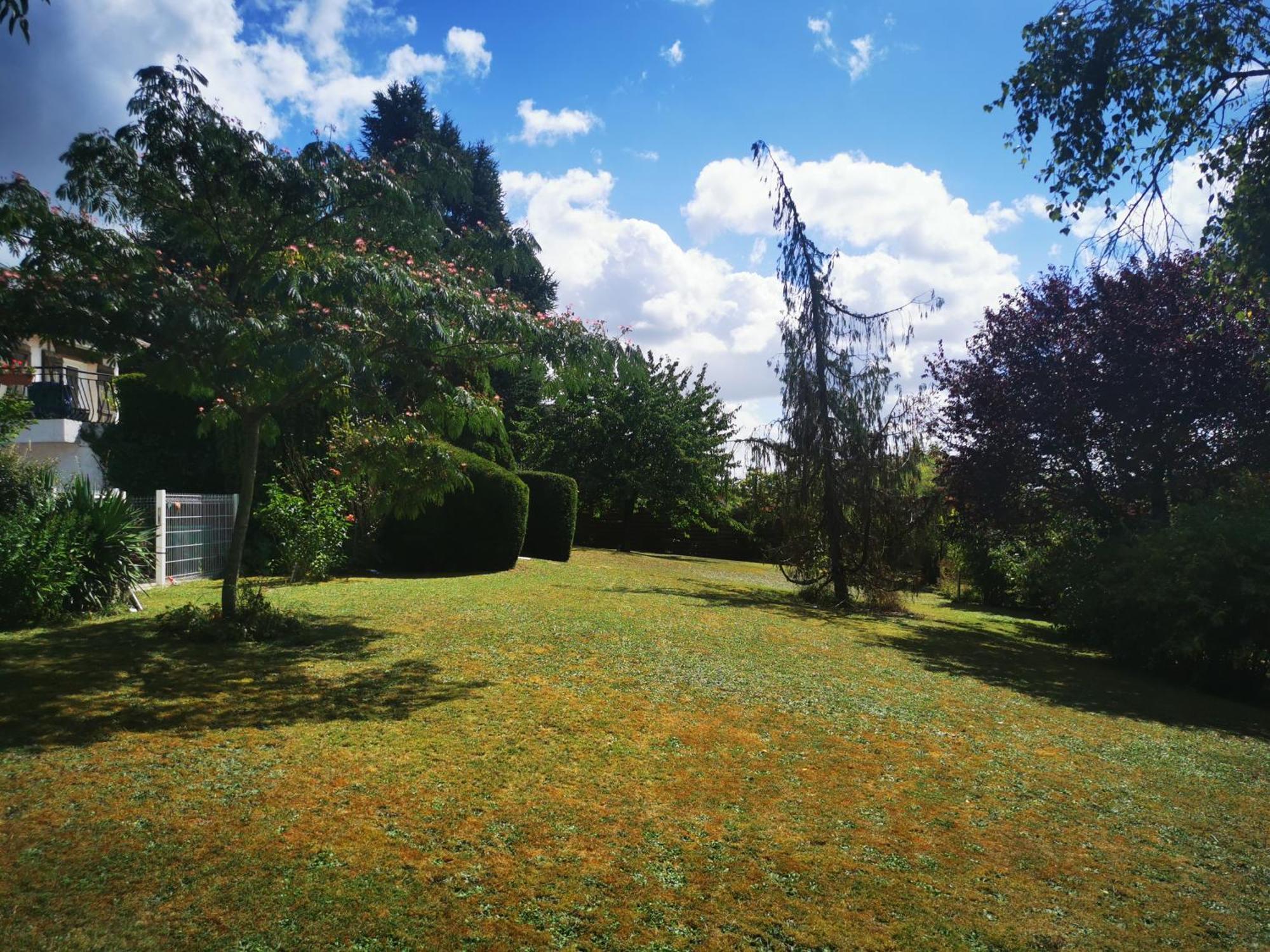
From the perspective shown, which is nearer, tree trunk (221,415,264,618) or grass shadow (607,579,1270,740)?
tree trunk (221,415,264,618)

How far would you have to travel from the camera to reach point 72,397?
63.7ft

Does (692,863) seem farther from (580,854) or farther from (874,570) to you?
(874,570)

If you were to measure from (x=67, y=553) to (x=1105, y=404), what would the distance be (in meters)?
16.9

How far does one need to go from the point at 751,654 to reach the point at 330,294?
5822 millimetres

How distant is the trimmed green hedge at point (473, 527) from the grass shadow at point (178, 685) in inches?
266

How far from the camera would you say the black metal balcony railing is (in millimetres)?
18281

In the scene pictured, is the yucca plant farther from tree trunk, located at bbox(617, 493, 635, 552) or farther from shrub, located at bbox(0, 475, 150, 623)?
tree trunk, located at bbox(617, 493, 635, 552)

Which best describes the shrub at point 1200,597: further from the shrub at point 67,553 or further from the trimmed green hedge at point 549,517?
the shrub at point 67,553

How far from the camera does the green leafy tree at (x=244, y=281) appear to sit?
6.48m

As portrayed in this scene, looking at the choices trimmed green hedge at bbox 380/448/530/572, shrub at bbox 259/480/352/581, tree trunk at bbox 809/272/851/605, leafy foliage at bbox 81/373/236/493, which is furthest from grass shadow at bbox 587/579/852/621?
leafy foliage at bbox 81/373/236/493

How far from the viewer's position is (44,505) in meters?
9.07

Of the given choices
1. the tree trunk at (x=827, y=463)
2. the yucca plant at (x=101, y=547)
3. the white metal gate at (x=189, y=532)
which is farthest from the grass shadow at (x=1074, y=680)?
the white metal gate at (x=189, y=532)

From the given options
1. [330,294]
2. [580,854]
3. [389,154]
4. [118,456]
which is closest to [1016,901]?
[580,854]

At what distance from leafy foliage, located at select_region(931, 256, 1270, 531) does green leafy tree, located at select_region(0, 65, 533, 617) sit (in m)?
12.2
